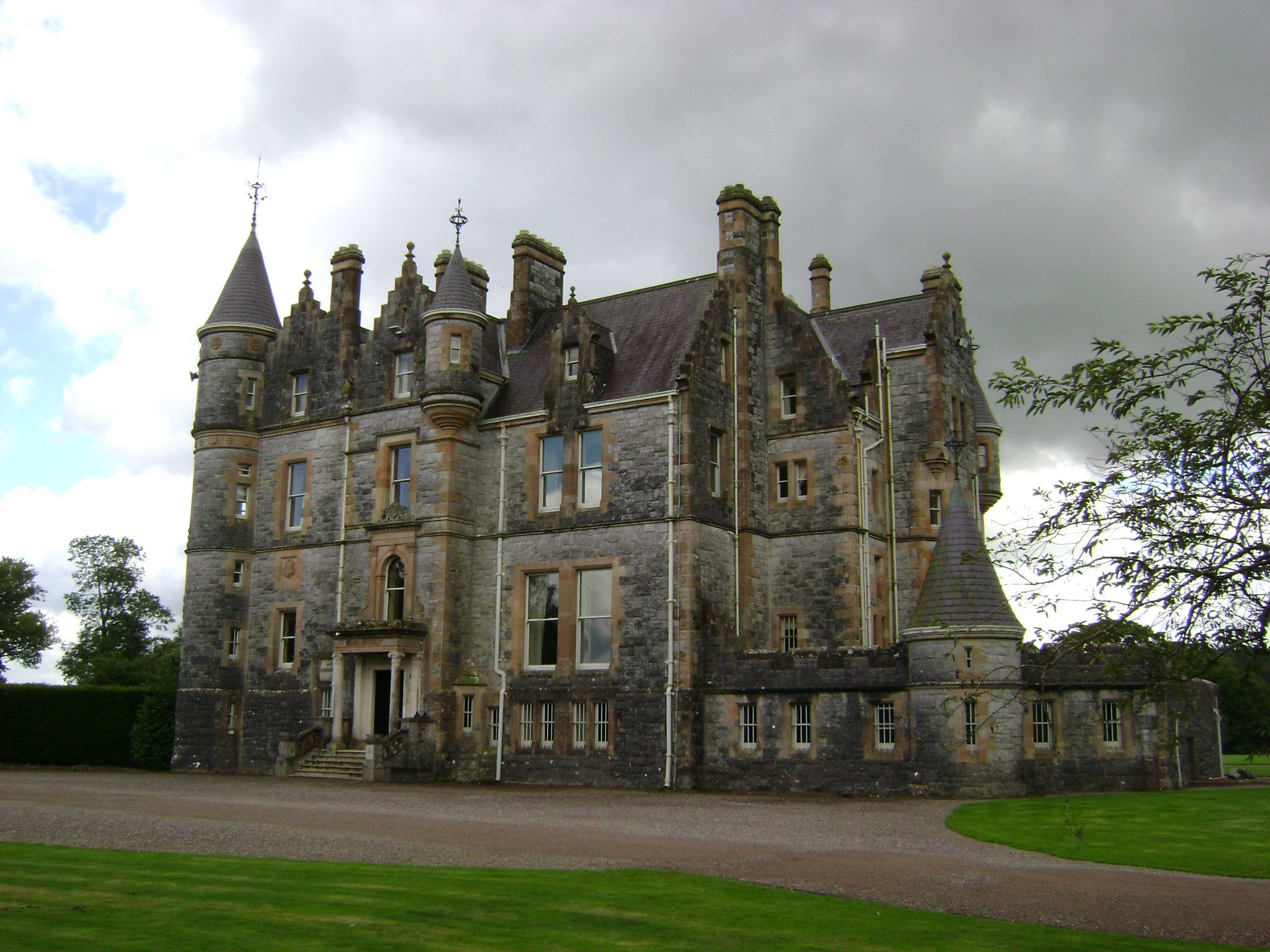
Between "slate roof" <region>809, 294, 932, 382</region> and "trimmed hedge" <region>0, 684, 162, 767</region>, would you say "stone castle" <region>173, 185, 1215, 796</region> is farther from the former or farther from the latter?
"trimmed hedge" <region>0, 684, 162, 767</region>

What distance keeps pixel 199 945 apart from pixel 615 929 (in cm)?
331

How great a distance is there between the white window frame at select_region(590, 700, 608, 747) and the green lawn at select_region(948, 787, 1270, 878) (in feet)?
33.5

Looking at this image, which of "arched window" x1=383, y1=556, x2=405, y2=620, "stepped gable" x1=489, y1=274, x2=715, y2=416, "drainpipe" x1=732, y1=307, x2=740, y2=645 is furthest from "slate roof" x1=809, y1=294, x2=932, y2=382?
"arched window" x1=383, y1=556, x2=405, y2=620

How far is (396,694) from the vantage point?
32.8 meters

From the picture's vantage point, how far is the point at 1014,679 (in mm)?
26609

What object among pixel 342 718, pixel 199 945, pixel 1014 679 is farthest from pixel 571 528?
pixel 199 945

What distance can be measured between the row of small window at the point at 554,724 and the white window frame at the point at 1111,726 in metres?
12.0

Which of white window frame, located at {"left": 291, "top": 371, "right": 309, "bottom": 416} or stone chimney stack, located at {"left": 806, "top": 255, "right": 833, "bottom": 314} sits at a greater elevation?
stone chimney stack, located at {"left": 806, "top": 255, "right": 833, "bottom": 314}

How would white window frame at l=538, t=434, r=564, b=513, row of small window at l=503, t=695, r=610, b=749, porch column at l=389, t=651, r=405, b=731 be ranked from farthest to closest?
white window frame at l=538, t=434, r=564, b=513 < porch column at l=389, t=651, r=405, b=731 < row of small window at l=503, t=695, r=610, b=749

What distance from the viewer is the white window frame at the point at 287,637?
121ft

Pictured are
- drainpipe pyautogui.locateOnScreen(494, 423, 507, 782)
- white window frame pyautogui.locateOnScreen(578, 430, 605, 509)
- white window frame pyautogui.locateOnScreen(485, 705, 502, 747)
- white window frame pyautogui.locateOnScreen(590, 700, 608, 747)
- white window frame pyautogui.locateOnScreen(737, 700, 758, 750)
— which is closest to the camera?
white window frame pyautogui.locateOnScreen(737, 700, 758, 750)

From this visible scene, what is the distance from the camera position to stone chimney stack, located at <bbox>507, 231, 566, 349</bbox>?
123 ft

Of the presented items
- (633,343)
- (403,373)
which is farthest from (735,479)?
(403,373)

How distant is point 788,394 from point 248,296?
18.6 meters
